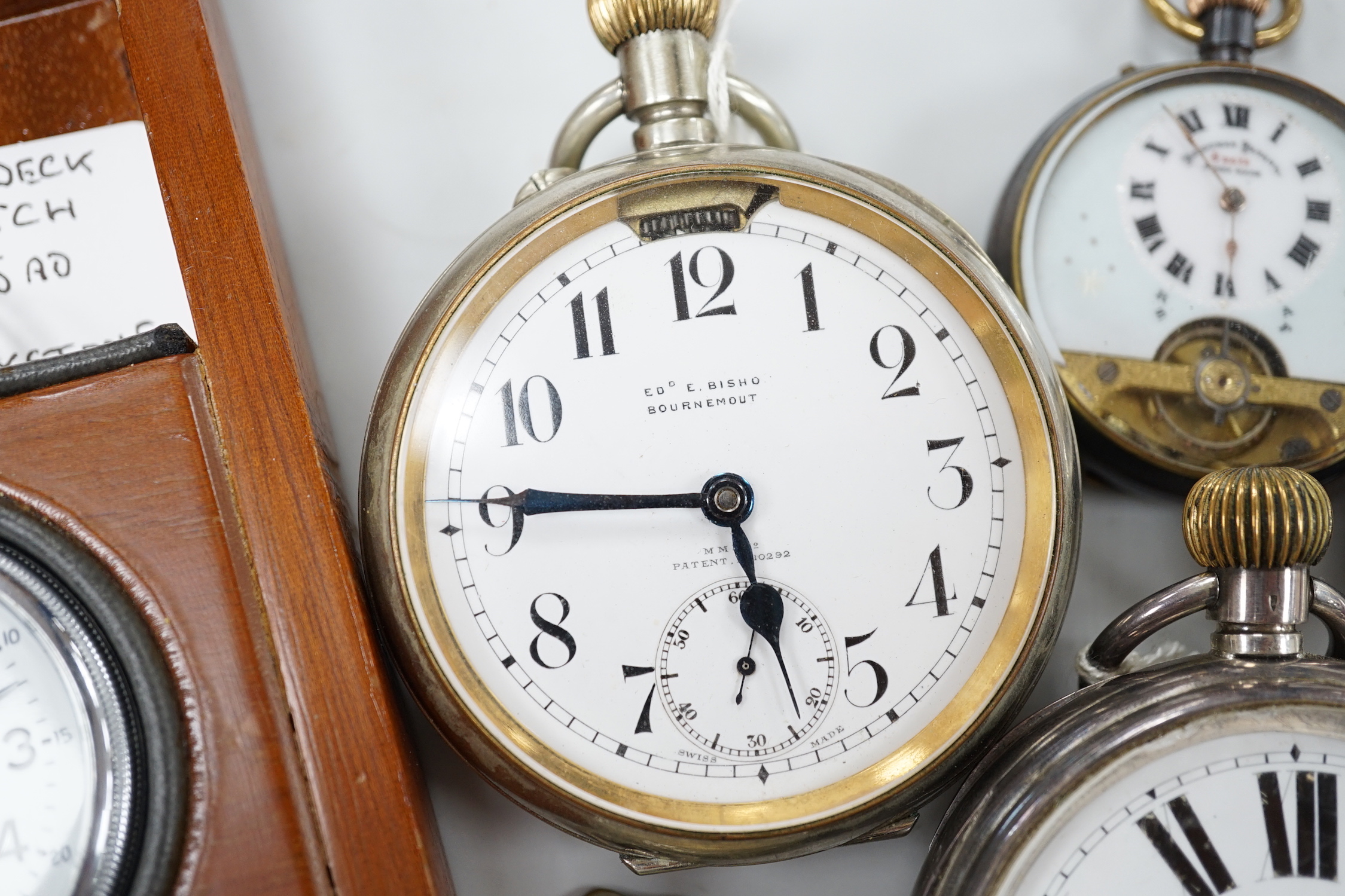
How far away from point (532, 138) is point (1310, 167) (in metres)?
0.67

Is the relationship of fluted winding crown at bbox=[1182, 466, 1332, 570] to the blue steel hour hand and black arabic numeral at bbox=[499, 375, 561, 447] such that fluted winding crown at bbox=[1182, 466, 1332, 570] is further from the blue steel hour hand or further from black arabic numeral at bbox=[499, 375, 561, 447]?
black arabic numeral at bbox=[499, 375, 561, 447]

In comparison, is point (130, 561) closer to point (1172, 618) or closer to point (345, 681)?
point (345, 681)

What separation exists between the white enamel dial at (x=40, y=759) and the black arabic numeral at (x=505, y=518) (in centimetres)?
25

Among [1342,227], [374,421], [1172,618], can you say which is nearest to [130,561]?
[374,421]

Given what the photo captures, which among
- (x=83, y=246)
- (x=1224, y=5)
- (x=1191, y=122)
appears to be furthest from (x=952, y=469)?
(x=83, y=246)

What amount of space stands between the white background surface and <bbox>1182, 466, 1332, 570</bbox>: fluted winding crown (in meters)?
0.24

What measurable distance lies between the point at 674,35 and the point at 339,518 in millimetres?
414

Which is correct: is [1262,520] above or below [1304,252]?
below

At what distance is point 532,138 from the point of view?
864 millimetres

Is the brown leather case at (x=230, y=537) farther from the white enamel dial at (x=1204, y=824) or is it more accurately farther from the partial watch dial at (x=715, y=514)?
the white enamel dial at (x=1204, y=824)

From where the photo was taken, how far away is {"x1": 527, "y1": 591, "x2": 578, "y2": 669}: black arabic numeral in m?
0.67

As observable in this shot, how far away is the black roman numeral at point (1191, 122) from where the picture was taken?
86 cm

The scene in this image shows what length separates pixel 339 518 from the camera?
66cm

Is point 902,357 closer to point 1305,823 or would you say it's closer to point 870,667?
point 870,667
